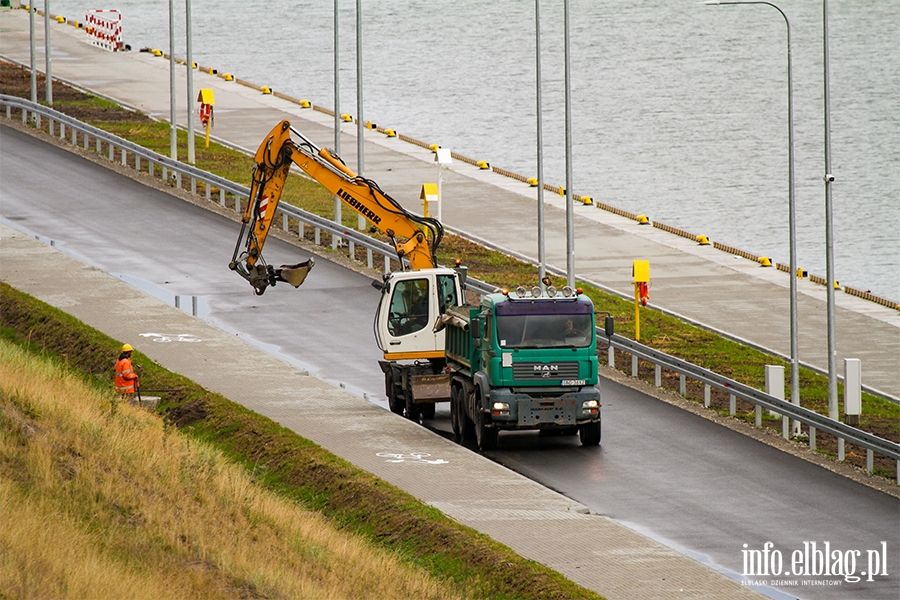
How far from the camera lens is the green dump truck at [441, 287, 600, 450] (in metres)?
25.4

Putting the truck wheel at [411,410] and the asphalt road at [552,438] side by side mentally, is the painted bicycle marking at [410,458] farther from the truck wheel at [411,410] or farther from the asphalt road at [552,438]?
the truck wheel at [411,410]

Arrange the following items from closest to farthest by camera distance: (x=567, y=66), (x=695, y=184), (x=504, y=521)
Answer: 1. (x=504, y=521)
2. (x=567, y=66)
3. (x=695, y=184)

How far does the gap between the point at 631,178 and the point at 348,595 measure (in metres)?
57.4

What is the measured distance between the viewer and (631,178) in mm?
73438

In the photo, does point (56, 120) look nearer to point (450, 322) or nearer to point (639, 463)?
point (450, 322)

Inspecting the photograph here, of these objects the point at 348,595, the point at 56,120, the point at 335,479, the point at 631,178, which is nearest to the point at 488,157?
the point at 631,178

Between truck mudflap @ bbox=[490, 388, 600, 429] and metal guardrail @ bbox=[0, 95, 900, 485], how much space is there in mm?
4189

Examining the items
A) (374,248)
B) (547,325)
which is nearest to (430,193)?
(374,248)

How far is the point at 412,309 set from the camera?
28.1m

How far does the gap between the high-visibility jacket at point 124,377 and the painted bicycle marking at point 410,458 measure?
15.2ft

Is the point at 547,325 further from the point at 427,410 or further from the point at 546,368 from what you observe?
the point at 427,410

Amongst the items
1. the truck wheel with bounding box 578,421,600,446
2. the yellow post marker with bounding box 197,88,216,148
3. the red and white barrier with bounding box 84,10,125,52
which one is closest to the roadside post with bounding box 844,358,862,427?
the truck wheel with bounding box 578,421,600,446

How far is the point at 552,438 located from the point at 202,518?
30.7 feet

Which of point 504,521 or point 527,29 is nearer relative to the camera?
point 504,521
